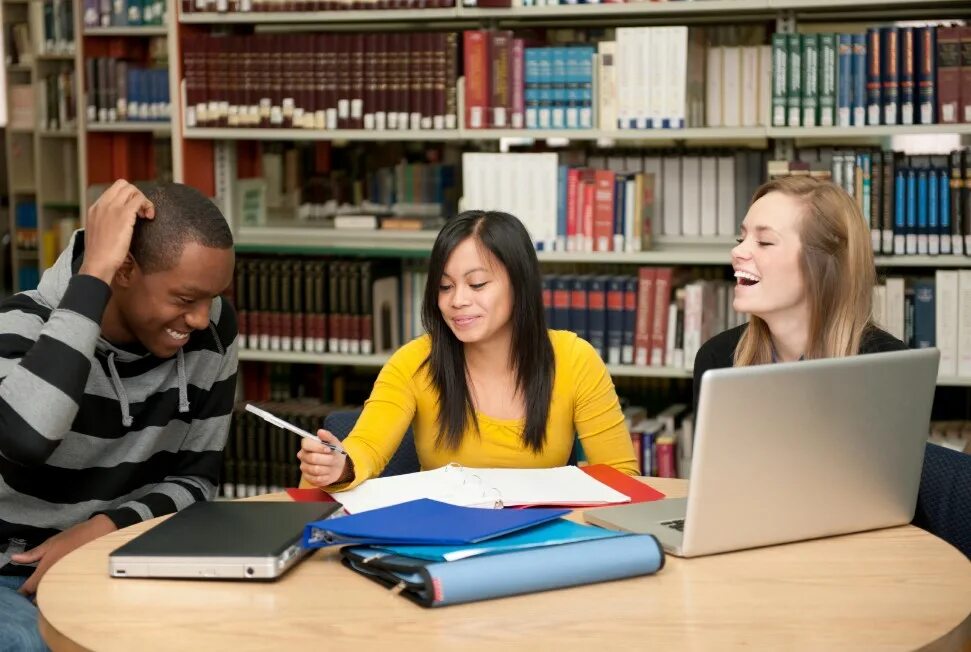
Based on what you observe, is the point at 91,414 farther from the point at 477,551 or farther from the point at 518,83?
the point at 518,83

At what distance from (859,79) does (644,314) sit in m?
0.91

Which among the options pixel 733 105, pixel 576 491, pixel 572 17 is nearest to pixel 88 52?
pixel 572 17

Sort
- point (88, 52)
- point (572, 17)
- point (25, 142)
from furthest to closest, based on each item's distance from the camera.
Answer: point (25, 142)
point (88, 52)
point (572, 17)

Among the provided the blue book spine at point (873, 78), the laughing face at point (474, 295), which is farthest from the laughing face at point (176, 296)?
the blue book spine at point (873, 78)

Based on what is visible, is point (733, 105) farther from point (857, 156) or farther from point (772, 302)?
point (772, 302)

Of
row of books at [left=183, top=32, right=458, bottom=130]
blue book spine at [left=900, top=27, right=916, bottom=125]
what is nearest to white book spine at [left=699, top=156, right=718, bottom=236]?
blue book spine at [left=900, top=27, right=916, bottom=125]

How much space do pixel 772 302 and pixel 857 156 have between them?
63.8 inches

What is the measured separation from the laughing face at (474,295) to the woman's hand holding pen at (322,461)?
0.43m

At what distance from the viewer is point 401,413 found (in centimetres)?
216

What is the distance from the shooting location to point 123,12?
5.02 metres

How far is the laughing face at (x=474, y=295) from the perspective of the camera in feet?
7.16

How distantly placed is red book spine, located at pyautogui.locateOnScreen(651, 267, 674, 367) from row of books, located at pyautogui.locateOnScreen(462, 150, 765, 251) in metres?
0.11

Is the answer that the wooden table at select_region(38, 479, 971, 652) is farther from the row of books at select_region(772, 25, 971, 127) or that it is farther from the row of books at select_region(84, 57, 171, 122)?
the row of books at select_region(84, 57, 171, 122)

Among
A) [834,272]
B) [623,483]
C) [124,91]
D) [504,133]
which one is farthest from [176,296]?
[124,91]
